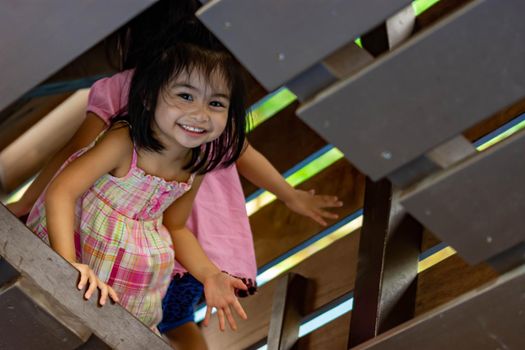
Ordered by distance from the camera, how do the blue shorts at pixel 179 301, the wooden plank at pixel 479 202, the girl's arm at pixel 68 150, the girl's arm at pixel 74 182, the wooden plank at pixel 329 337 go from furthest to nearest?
the wooden plank at pixel 329 337 < the blue shorts at pixel 179 301 < the girl's arm at pixel 68 150 < the girl's arm at pixel 74 182 < the wooden plank at pixel 479 202

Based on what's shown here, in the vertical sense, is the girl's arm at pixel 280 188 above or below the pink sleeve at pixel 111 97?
below

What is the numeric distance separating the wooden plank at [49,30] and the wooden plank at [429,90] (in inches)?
11.7

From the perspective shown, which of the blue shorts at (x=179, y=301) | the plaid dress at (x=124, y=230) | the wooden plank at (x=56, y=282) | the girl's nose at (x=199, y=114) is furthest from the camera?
the blue shorts at (x=179, y=301)

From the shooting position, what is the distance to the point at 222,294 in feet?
7.71

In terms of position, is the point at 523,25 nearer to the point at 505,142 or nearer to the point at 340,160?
the point at 505,142

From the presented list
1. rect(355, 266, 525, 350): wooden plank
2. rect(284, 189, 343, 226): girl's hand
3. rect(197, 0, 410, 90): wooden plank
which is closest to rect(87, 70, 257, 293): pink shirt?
rect(284, 189, 343, 226): girl's hand

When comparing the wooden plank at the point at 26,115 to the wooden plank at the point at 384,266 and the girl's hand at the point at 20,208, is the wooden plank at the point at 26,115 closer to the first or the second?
the girl's hand at the point at 20,208

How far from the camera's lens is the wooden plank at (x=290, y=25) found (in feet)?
5.27

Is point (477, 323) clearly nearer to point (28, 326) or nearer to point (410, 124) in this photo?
point (410, 124)

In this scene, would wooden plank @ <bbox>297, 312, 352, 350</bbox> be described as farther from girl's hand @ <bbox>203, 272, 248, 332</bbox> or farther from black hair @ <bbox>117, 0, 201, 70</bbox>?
black hair @ <bbox>117, 0, 201, 70</bbox>

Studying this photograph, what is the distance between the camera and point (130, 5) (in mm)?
1620

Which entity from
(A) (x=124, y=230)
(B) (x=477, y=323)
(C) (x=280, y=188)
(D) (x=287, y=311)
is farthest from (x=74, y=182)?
(D) (x=287, y=311)

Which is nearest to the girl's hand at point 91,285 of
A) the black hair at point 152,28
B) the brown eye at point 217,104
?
the brown eye at point 217,104

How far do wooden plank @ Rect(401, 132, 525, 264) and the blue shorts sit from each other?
0.91 meters
